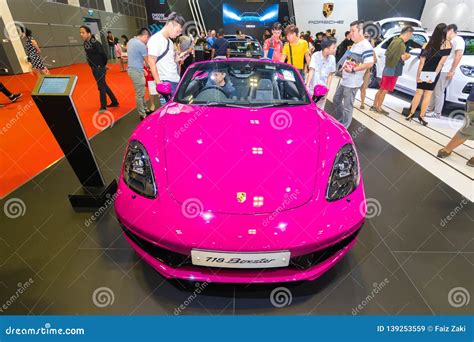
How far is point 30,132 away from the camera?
3.92 meters

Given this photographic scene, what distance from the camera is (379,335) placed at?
4.50ft

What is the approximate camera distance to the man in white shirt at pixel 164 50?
3.26 meters

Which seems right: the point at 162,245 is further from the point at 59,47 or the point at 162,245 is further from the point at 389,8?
the point at 389,8

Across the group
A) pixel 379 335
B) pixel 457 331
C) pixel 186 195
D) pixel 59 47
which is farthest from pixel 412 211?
pixel 59 47

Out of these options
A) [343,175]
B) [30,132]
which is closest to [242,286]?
[343,175]

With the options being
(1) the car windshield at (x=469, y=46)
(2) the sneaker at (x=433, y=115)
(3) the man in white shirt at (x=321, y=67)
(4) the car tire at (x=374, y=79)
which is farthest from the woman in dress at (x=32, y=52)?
(1) the car windshield at (x=469, y=46)

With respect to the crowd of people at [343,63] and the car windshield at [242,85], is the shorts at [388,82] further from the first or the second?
the car windshield at [242,85]

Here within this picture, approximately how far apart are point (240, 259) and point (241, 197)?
0.29 metres

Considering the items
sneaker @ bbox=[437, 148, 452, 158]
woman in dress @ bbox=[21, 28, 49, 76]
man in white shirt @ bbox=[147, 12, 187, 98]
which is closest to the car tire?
sneaker @ bbox=[437, 148, 452, 158]

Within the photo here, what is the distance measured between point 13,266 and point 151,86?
3.00 meters

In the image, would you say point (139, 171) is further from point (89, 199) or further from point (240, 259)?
point (89, 199)

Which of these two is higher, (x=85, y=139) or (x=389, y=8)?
(x=389, y=8)

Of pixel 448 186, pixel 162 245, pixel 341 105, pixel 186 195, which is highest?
pixel 186 195

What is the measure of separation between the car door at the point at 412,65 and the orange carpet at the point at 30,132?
585 centimetres
